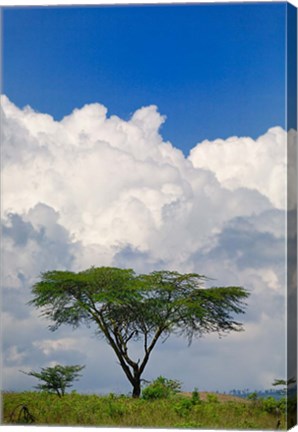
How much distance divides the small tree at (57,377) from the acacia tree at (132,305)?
0.36 metres

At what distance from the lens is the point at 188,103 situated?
1130cm

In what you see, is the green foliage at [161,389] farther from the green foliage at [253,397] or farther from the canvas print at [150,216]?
the green foliage at [253,397]

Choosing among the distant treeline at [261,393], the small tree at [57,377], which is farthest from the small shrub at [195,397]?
the small tree at [57,377]

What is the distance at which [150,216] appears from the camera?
37.0 ft

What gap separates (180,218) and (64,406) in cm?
188

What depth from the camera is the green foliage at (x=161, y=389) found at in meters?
11.2

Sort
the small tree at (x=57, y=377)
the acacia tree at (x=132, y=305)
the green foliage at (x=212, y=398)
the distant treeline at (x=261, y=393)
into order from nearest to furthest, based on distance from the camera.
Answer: the distant treeline at (x=261, y=393) → the green foliage at (x=212, y=398) → the acacia tree at (x=132, y=305) → the small tree at (x=57, y=377)

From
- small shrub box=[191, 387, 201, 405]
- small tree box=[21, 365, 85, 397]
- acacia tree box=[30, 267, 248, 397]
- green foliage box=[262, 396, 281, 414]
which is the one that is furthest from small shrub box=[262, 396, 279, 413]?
small tree box=[21, 365, 85, 397]

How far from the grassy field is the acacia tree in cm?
22

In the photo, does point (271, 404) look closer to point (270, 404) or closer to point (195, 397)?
point (270, 404)

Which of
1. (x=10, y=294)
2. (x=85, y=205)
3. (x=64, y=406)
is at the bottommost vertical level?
(x=64, y=406)

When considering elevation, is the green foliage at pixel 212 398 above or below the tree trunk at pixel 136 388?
below

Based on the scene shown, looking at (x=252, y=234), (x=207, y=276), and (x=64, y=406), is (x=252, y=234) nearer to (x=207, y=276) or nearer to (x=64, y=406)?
(x=207, y=276)

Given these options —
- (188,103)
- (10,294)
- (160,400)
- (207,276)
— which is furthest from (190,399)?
(188,103)
